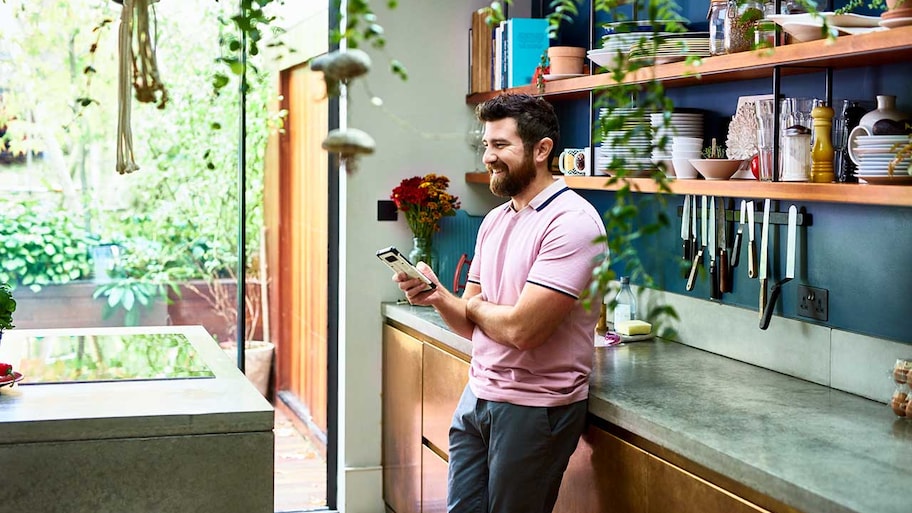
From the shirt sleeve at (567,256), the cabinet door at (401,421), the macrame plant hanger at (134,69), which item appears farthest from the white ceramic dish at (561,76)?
the macrame plant hanger at (134,69)

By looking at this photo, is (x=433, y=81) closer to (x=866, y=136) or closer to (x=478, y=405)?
(x=478, y=405)

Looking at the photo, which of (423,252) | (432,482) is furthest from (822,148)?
(423,252)

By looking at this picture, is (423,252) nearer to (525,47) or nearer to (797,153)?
(525,47)

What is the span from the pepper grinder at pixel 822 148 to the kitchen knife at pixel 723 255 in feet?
2.33

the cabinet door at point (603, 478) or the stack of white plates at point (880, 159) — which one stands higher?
the stack of white plates at point (880, 159)

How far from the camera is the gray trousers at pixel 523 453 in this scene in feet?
8.78

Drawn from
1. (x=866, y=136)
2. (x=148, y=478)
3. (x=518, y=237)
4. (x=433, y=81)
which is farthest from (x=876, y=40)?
(x=433, y=81)

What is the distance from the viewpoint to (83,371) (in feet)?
9.69

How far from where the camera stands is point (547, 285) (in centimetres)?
257

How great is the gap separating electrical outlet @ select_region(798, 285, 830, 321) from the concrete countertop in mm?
1502

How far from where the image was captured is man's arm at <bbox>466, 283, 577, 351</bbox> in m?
2.58

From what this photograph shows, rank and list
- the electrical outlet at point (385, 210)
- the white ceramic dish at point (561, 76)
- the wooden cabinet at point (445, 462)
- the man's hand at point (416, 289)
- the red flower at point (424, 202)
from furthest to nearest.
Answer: the electrical outlet at point (385, 210) < the red flower at point (424, 202) < the white ceramic dish at point (561, 76) < the man's hand at point (416, 289) < the wooden cabinet at point (445, 462)

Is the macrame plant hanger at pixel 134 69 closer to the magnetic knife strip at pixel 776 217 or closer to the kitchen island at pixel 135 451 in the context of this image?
the kitchen island at pixel 135 451

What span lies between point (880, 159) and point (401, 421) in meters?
2.50
